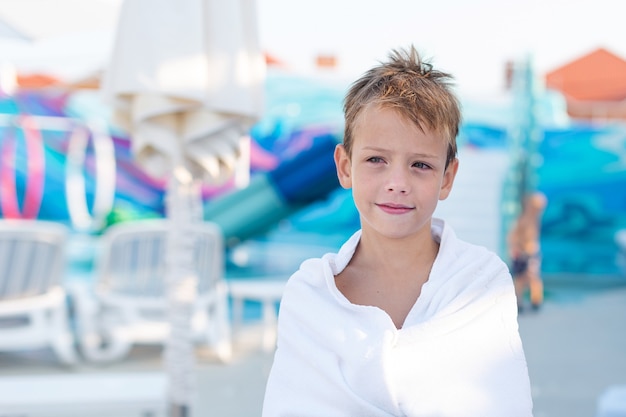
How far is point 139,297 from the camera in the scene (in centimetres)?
610

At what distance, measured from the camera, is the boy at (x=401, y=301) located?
1226mm

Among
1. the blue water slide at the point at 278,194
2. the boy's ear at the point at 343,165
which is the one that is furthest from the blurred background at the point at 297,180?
the boy's ear at the point at 343,165

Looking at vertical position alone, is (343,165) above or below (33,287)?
above

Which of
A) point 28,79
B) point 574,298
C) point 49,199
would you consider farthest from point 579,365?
point 28,79

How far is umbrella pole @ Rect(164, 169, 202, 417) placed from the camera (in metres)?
3.42

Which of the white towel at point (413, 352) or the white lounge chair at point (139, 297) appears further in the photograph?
the white lounge chair at point (139, 297)

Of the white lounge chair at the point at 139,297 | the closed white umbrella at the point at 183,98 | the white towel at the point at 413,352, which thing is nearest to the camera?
the white towel at the point at 413,352

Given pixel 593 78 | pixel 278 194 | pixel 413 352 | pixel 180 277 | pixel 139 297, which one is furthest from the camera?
pixel 593 78

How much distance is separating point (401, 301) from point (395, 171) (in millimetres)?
224

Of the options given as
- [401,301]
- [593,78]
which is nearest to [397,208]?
[401,301]

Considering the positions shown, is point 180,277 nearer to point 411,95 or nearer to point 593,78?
point 411,95

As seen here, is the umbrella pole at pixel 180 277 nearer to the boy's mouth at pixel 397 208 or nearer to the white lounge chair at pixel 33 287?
the boy's mouth at pixel 397 208

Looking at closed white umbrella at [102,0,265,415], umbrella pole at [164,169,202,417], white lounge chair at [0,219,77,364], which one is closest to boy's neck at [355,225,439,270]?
closed white umbrella at [102,0,265,415]

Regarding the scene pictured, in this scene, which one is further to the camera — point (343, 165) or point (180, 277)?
point (180, 277)
